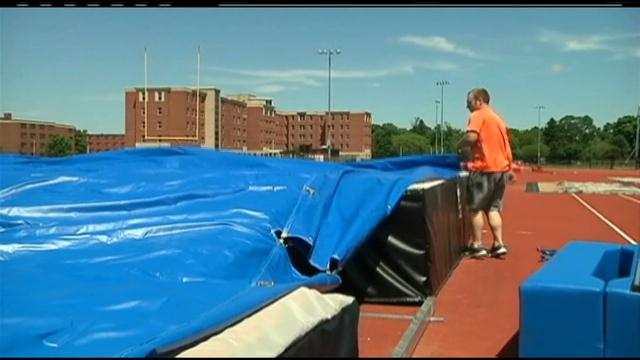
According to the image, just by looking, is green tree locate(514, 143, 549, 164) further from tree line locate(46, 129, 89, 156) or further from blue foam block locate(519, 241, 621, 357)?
blue foam block locate(519, 241, 621, 357)

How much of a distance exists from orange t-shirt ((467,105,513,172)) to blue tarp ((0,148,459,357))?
1.54 meters

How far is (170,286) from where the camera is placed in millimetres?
3139

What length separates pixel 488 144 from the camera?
652 cm

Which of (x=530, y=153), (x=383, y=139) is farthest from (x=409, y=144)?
(x=530, y=153)

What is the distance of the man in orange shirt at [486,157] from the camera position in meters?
6.52

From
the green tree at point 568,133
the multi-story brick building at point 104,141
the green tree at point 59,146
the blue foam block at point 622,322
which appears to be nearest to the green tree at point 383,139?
the green tree at point 568,133

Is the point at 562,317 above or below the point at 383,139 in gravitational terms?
below

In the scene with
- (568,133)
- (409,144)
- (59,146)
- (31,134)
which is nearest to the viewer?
(31,134)

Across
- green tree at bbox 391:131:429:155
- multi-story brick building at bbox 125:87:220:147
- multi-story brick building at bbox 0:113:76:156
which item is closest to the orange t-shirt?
multi-story brick building at bbox 0:113:76:156

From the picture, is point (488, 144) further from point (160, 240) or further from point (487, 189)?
point (160, 240)

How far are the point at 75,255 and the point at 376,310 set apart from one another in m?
2.19

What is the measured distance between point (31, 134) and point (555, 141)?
8084cm

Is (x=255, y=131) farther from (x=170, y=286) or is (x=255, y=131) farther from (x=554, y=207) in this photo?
(x=170, y=286)

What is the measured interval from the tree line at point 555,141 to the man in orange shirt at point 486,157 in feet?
229
